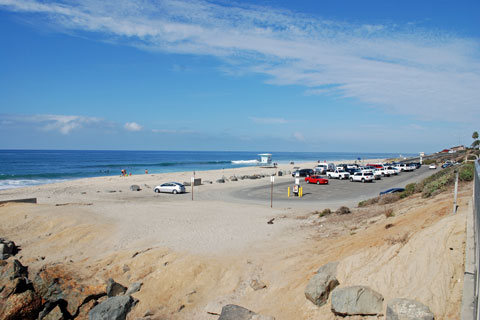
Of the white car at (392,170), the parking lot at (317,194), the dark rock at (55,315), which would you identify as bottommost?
the dark rock at (55,315)

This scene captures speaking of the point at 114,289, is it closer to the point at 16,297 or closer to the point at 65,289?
the point at 65,289

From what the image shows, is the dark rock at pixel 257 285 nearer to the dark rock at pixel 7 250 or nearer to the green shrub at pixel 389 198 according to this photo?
the dark rock at pixel 7 250

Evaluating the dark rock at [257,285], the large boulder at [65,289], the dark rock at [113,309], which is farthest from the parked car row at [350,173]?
the dark rock at [113,309]

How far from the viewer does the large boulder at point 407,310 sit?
6.84 meters

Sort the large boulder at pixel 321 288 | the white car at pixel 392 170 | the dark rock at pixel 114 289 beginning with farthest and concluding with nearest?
the white car at pixel 392 170, the dark rock at pixel 114 289, the large boulder at pixel 321 288

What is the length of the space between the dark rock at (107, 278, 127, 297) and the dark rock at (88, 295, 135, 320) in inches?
28.3

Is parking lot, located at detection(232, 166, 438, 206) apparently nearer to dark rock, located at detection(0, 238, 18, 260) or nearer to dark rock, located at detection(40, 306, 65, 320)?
dark rock, located at detection(0, 238, 18, 260)

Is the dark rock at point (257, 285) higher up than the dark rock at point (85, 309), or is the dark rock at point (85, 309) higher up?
the dark rock at point (257, 285)

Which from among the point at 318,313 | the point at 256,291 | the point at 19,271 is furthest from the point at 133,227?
the point at 318,313

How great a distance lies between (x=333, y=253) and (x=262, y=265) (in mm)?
2935

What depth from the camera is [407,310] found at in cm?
703

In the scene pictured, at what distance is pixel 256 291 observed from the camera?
1189 cm

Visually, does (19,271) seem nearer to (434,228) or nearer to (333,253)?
(333,253)

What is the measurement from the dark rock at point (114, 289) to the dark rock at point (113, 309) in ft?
2.36
